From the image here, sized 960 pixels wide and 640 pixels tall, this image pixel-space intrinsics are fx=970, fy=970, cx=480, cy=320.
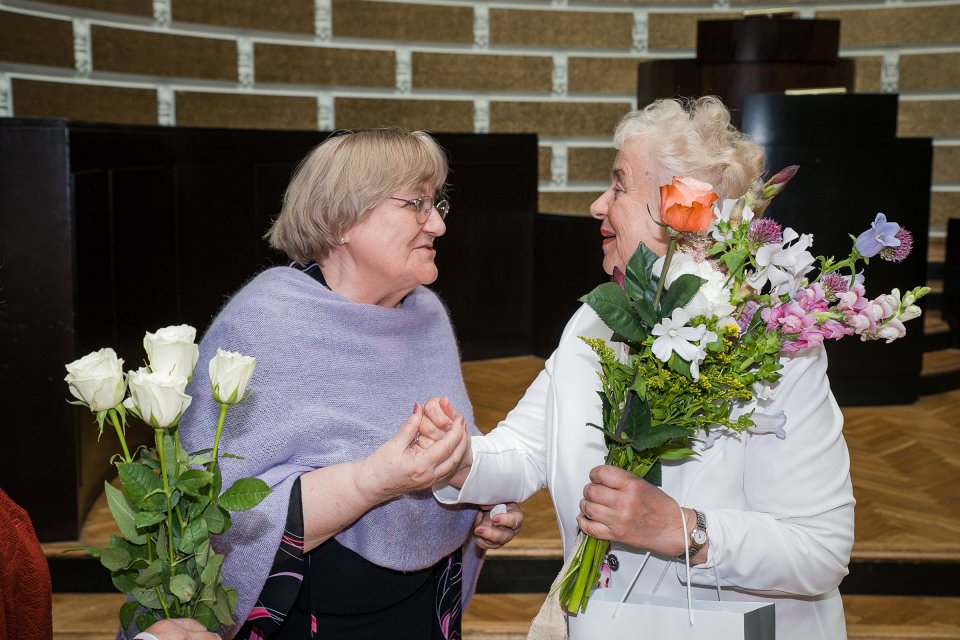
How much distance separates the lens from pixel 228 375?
43.5 inches

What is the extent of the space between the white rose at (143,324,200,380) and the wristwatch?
787 mm

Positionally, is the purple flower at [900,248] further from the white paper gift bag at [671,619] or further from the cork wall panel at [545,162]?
the cork wall panel at [545,162]

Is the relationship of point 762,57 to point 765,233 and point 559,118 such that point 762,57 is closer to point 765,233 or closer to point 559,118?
point 559,118

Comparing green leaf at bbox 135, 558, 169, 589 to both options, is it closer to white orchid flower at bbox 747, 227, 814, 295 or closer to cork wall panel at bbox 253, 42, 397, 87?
white orchid flower at bbox 747, 227, 814, 295

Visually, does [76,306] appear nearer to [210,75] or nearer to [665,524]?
[665,524]

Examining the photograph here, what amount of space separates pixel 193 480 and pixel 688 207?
2.20 ft

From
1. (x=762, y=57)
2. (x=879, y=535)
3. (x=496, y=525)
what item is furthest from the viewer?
(x=762, y=57)

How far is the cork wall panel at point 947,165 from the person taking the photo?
7465mm

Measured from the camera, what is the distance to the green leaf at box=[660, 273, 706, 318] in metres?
1.24

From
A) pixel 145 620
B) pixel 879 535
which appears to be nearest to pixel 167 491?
pixel 145 620

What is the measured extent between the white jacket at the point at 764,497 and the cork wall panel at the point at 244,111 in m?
4.55

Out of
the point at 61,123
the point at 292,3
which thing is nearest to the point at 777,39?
the point at 292,3

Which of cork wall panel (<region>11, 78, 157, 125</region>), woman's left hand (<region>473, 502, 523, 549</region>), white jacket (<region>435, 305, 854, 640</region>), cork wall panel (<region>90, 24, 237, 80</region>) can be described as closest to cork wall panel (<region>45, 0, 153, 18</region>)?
cork wall panel (<region>90, 24, 237, 80</region>)

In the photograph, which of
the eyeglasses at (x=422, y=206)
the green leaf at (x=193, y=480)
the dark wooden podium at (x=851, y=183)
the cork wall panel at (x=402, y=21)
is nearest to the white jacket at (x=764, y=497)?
the eyeglasses at (x=422, y=206)
